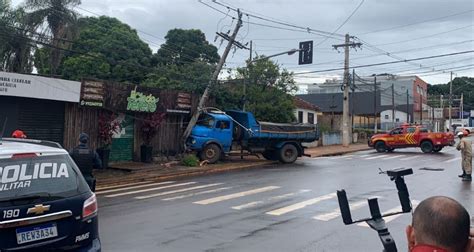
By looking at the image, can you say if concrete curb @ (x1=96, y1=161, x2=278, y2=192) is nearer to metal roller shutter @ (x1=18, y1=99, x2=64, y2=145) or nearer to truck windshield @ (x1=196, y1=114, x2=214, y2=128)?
truck windshield @ (x1=196, y1=114, x2=214, y2=128)

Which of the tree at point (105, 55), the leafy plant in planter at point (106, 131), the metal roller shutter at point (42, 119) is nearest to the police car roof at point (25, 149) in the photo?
the metal roller shutter at point (42, 119)

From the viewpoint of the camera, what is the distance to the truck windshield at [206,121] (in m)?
22.1

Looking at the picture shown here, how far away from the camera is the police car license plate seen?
4.27 m

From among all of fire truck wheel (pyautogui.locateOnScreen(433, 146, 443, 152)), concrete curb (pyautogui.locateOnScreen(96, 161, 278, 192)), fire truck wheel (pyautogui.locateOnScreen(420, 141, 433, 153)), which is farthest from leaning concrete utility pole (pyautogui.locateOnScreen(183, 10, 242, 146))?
fire truck wheel (pyautogui.locateOnScreen(433, 146, 443, 152))

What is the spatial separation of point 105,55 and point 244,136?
18186 millimetres

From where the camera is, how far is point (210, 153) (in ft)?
70.9

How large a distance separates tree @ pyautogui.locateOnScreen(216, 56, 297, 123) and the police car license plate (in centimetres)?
2556

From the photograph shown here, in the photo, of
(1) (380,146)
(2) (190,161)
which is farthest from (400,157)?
(2) (190,161)

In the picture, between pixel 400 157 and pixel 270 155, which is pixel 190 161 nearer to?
pixel 270 155

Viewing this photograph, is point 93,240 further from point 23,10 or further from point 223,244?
point 23,10

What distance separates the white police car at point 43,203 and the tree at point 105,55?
26927 mm

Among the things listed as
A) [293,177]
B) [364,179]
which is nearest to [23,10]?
[293,177]

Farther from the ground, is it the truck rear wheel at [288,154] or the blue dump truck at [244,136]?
the blue dump truck at [244,136]

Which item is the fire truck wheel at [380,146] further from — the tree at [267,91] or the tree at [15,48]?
the tree at [15,48]
